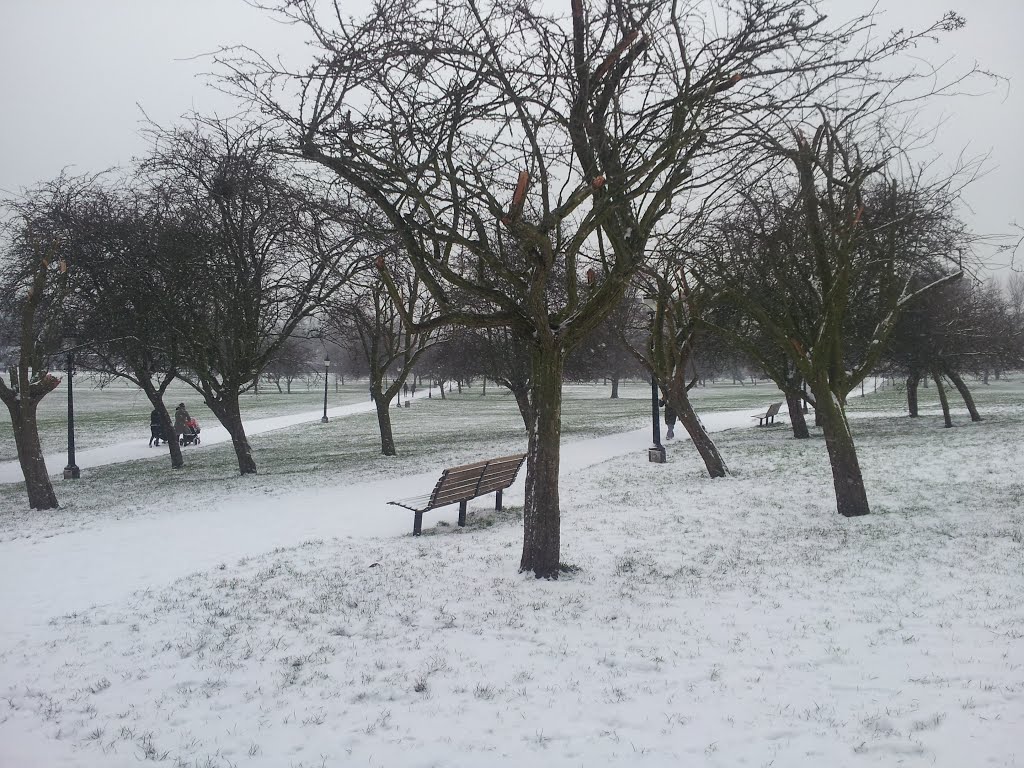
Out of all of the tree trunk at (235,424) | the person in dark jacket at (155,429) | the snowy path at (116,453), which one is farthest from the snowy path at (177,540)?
the person in dark jacket at (155,429)

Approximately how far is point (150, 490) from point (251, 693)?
12667mm

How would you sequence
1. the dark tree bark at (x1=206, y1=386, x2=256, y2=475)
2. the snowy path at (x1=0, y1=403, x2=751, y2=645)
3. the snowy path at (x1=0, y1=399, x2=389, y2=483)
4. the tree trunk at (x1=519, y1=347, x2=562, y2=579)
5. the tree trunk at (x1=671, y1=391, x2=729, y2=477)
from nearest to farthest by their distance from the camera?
1. the tree trunk at (x1=519, y1=347, x2=562, y2=579)
2. the snowy path at (x1=0, y1=403, x2=751, y2=645)
3. the tree trunk at (x1=671, y1=391, x2=729, y2=477)
4. the dark tree bark at (x1=206, y1=386, x2=256, y2=475)
5. the snowy path at (x1=0, y1=399, x2=389, y2=483)

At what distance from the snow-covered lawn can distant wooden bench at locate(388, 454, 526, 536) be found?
0.38 meters

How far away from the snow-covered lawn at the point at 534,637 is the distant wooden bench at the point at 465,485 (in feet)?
1.23

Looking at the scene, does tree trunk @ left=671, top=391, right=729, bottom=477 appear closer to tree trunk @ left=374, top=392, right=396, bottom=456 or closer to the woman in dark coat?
tree trunk @ left=374, top=392, right=396, bottom=456

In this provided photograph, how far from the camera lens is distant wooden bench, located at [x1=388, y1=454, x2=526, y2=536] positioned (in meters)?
9.06

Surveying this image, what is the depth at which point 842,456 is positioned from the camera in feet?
29.4

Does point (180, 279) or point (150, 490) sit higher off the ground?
point (180, 279)

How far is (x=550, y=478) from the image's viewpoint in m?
6.72

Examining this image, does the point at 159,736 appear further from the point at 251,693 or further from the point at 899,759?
the point at 899,759

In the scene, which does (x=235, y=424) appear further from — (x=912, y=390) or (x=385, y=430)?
(x=912, y=390)

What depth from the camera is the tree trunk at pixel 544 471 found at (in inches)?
261

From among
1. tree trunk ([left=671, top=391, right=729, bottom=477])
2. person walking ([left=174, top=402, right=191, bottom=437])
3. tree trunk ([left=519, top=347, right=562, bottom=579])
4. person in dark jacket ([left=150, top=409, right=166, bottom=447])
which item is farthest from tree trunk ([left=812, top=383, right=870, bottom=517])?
person in dark jacket ([left=150, top=409, right=166, bottom=447])

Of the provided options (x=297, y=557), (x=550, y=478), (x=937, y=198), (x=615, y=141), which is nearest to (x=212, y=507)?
(x=297, y=557)
